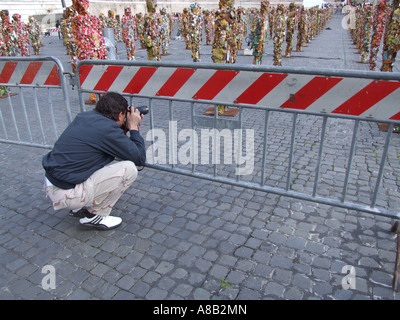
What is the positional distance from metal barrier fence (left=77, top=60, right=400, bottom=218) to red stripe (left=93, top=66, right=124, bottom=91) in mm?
11

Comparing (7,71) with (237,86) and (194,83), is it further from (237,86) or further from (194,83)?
(237,86)

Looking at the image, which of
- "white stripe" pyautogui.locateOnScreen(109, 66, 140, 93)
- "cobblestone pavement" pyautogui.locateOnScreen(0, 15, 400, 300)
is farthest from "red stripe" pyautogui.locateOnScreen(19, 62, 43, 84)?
"cobblestone pavement" pyautogui.locateOnScreen(0, 15, 400, 300)

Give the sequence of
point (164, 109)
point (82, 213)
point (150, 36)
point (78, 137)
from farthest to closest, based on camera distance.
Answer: point (150, 36) < point (164, 109) < point (82, 213) < point (78, 137)

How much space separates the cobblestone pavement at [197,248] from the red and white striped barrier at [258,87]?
122 centimetres

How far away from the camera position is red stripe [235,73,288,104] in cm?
288

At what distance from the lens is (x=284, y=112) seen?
3.61m

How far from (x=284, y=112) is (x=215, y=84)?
0.93 m

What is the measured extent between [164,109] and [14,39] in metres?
5.20

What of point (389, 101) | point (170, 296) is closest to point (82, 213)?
point (170, 296)

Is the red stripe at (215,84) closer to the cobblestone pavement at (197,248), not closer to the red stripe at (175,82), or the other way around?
the red stripe at (175,82)

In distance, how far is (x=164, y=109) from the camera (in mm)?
7754

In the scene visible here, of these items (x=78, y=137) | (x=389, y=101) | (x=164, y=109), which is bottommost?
(x=164, y=109)

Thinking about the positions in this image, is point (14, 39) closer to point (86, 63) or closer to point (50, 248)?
point (86, 63)

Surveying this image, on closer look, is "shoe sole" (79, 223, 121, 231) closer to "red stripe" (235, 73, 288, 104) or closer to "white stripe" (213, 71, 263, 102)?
"white stripe" (213, 71, 263, 102)
